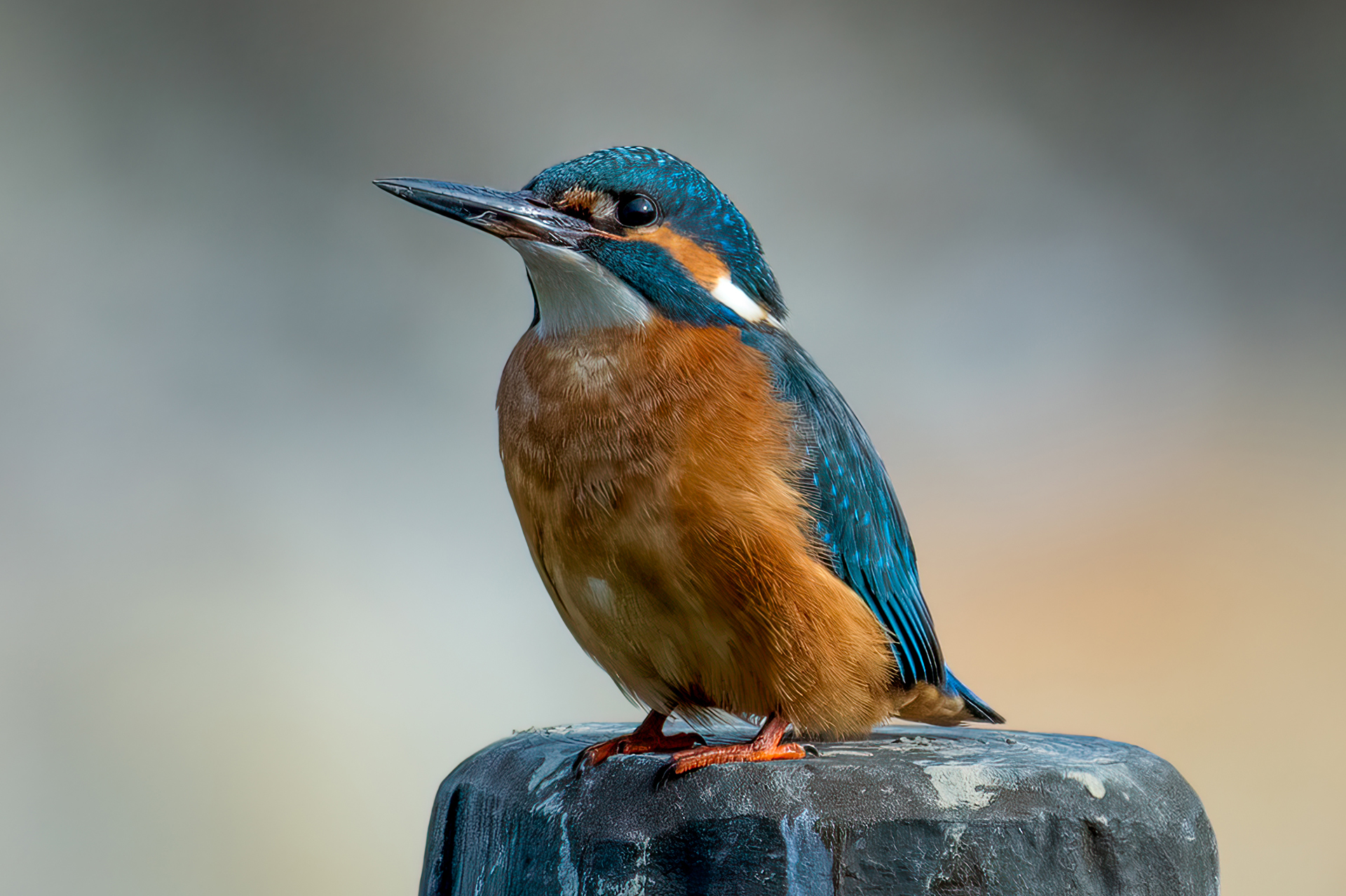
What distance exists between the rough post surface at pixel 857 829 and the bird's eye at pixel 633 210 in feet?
2.63

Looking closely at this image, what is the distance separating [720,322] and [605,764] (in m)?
0.69

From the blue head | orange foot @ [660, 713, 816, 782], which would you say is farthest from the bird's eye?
orange foot @ [660, 713, 816, 782]

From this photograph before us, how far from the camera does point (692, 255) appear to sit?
1.94 m

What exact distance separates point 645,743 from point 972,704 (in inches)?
23.5

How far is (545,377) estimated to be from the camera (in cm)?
192

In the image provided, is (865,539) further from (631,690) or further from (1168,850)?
(1168,850)

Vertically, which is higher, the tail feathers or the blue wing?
the blue wing

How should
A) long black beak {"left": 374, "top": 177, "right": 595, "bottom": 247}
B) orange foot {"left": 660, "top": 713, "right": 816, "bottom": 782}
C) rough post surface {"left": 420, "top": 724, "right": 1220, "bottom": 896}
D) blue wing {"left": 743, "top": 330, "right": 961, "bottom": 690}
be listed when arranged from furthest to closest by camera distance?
1. blue wing {"left": 743, "top": 330, "right": 961, "bottom": 690}
2. long black beak {"left": 374, "top": 177, "right": 595, "bottom": 247}
3. orange foot {"left": 660, "top": 713, "right": 816, "bottom": 782}
4. rough post surface {"left": 420, "top": 724, "right": 1220, "bottom": 896}

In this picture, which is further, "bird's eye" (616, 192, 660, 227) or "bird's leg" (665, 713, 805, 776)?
"bird's eye" (616, 192, 660, 227)

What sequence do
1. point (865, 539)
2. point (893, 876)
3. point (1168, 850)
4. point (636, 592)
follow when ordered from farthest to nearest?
point (865, 539), point (636, 592), point (1168, 850), point (893, 876)

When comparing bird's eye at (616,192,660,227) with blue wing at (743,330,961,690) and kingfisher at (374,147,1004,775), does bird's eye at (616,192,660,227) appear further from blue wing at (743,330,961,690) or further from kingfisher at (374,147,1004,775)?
blue wing at (743,330,961,690)

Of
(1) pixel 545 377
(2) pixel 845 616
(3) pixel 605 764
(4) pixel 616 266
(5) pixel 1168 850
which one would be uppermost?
(4) pixel 616 266

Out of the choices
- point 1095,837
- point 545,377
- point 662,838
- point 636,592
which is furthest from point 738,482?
point 1095,837

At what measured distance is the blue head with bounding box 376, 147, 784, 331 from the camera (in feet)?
6.06
